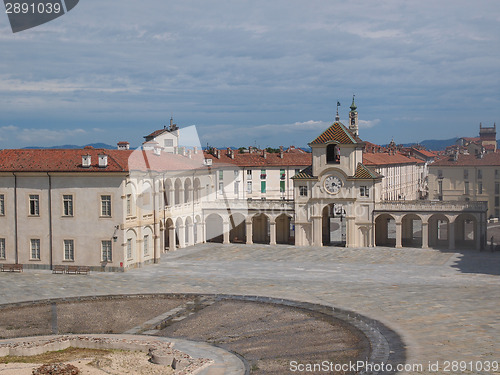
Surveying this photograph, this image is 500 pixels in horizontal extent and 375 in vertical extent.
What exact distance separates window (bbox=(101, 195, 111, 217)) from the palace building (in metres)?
0.10

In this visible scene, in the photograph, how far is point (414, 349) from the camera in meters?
31.9

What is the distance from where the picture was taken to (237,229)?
8088 cm

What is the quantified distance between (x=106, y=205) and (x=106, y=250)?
3887 millimetres

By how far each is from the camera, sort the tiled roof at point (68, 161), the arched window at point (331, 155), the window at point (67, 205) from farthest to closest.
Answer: the arched window at point (331, 155) < the window at point (67, 205) < the tiled roof at point (68, 161)

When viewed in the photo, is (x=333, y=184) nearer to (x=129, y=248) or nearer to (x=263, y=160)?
(x=129, y=248)

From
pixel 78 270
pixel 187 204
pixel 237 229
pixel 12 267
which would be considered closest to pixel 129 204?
pixel 78 270

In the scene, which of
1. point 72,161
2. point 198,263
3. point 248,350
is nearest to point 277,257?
point 198,263

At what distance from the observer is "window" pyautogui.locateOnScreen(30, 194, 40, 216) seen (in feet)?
195

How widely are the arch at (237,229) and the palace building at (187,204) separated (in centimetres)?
12

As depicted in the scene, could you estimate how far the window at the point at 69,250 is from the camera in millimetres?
58469

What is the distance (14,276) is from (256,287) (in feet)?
67.8

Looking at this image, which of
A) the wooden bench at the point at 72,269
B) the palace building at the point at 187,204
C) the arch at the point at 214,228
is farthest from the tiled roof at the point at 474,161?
the wooden bench at the point at 72,269

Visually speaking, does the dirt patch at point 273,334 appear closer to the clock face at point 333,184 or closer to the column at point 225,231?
the clock face at point 333,184

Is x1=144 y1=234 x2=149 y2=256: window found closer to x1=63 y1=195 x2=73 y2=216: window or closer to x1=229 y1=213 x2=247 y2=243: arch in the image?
x1=63 y1=195 x2=73 y2=216: window
